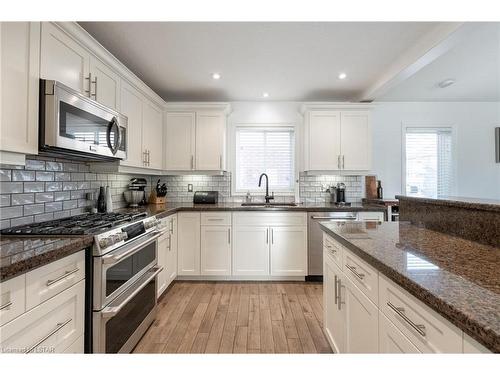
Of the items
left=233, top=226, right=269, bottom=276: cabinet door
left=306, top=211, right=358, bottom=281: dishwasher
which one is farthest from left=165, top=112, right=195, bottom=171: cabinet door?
left=306, top=211, right=358, bottom=281: dishwasher

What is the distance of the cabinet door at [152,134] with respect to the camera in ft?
9.64

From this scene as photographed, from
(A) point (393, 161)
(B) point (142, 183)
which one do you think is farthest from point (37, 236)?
(A) point (393, 161)

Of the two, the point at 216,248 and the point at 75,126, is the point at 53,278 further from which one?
the point at 216,248

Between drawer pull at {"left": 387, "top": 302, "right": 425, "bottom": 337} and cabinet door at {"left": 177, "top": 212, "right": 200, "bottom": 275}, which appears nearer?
drawer pull at {"left": 387, "top": 302, "right": 425, "bottom": 337}

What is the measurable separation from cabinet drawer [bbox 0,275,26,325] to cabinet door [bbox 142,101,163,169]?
2.11 m

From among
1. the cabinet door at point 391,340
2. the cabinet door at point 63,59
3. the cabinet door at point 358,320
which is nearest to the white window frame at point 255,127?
the cabinet door at point 63,59

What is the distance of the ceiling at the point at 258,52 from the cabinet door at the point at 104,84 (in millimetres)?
333

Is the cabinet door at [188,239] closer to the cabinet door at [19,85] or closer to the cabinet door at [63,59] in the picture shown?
the cabinet door at [63,59]

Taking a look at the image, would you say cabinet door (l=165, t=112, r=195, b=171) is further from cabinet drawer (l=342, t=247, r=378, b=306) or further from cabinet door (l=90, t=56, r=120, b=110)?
cabinet drawer (l=342, t=247, r=378, b=306)

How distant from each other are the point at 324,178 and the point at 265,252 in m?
1.47

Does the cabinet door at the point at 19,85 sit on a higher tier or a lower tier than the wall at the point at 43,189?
higher

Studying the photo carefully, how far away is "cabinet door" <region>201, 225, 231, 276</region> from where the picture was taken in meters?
3.16

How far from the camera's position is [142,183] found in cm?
323

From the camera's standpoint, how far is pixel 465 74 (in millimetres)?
3008
